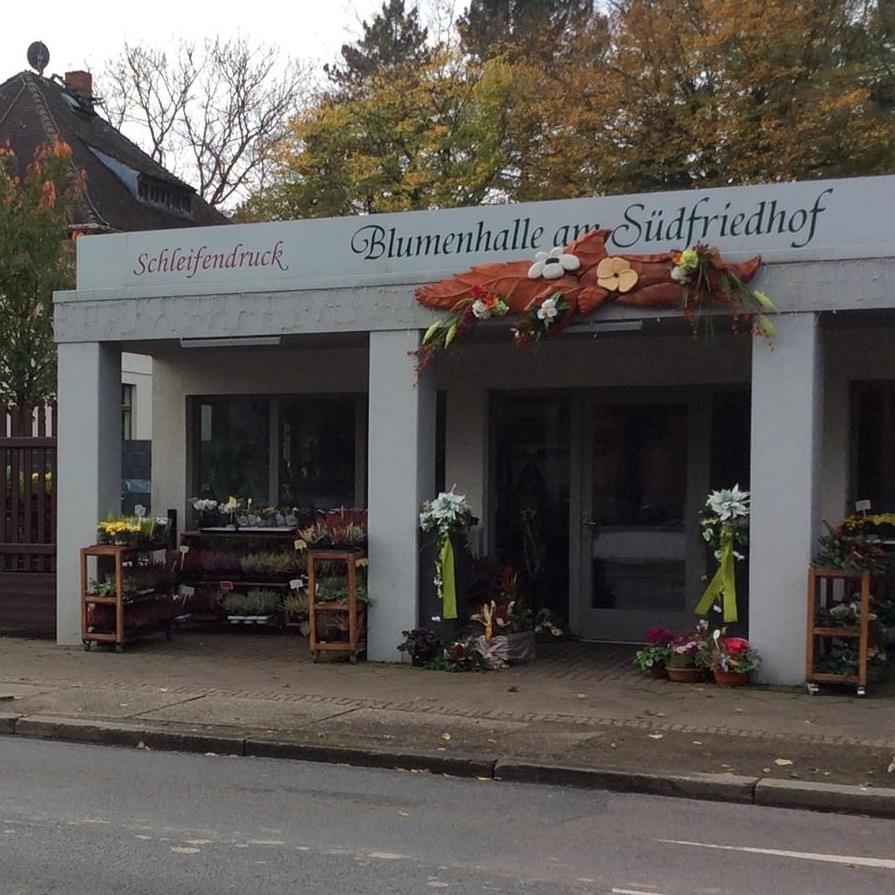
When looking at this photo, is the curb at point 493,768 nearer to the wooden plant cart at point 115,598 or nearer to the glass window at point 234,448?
the wooden plant cart at point 115,598

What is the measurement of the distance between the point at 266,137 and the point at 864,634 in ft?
93.2

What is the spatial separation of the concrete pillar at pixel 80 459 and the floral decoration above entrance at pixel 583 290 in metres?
3.40

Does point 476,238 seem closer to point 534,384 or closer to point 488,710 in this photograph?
point 534,384

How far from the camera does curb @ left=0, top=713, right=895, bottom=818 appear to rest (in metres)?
6.51

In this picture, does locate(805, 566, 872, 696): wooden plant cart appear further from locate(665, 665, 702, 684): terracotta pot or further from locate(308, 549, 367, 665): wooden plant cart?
Result: locate(308, 549, 367, 665): wooden plant cart

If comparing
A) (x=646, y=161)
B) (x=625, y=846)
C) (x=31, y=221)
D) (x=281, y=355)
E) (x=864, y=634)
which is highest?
(x=646, y=161)

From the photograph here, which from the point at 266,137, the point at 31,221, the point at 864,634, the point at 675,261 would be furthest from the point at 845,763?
the point at 266,137

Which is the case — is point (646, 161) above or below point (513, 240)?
above

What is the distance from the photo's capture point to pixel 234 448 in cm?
1356

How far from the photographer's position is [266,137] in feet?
112

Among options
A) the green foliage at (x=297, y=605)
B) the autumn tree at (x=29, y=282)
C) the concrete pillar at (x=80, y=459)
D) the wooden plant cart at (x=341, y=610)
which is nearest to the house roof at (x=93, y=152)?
the autumn tree at (x=29, y=282)

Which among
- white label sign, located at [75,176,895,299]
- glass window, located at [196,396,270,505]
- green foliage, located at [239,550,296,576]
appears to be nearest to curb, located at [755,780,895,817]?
white label sign, located at [75,176,895,299]

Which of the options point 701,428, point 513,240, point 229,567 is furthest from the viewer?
point 229,567

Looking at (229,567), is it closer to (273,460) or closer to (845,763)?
(273,460)
